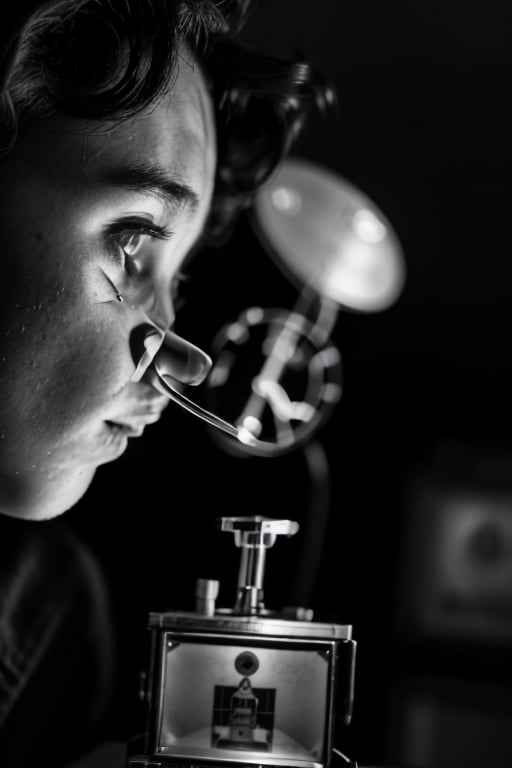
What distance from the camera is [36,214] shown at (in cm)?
66

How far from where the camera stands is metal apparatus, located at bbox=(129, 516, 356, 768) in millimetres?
709

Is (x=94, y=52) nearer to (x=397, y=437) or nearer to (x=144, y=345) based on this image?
(x=144, y=345)

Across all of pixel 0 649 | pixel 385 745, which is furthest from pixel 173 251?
pixel 385 745

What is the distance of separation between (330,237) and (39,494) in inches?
34.1

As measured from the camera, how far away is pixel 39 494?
2.38 ft

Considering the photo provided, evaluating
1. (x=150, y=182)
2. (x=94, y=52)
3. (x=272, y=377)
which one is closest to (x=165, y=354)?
(x=150, y=182)

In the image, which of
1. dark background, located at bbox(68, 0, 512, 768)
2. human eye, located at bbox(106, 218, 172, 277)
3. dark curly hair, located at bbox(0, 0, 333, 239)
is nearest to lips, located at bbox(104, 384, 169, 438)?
human eye, located at bbox(106, 218, 172, 277)

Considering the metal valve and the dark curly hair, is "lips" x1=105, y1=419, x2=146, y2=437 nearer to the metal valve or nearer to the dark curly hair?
the metal valve

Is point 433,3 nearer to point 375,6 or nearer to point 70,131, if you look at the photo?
point 375,6

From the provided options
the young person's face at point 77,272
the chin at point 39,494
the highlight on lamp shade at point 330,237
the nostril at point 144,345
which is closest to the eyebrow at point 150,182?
the young person's face at point 77,272

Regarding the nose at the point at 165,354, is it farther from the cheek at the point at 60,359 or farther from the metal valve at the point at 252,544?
the metal valve at the point at 252,544

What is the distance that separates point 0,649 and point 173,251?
0.54m

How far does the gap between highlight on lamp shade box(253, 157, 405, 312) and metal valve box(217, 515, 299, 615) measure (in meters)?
0.76

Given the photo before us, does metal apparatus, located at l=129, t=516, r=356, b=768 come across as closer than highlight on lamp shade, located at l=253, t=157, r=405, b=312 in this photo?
Yes
